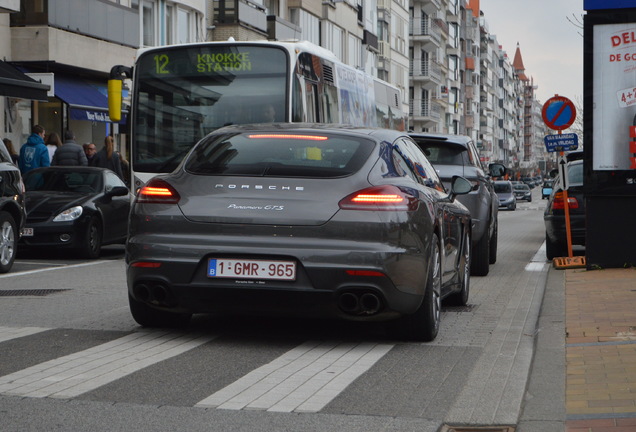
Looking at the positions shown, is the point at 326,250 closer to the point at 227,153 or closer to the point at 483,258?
the point at 227,153

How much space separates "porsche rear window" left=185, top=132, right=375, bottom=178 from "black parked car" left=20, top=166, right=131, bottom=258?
28.8 ft

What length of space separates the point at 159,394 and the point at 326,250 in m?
1.89

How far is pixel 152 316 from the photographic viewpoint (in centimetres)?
856

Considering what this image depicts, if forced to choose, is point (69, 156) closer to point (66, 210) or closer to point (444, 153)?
point (66, 210)

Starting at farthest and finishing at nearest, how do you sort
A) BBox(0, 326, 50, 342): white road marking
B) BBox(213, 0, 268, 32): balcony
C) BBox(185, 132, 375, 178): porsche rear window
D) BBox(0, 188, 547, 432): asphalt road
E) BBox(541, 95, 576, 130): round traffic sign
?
BBox(213, 0, 268, 32): balcony
BBox(541, 95, 576, 130): round traffic sign
BBox(0, 326, 50, 342): white road marking
BBox(185, 132, 375, 178): porsche rear window
BBox(0, 188, 547, 432): asphalt road

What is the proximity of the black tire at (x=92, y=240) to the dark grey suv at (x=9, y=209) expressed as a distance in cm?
246

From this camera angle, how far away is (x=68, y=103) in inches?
1233

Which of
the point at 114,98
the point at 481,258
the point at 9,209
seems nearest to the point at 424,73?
the point at 114,98

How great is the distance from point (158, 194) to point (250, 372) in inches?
69.2

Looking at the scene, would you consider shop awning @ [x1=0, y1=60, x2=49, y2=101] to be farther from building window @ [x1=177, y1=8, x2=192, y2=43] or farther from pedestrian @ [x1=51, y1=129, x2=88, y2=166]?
building window @ [x1=177, y1=8, x2=192, y2=43]

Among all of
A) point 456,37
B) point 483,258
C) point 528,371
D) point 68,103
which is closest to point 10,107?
point 68,103

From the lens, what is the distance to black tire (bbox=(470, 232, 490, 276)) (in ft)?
48.3

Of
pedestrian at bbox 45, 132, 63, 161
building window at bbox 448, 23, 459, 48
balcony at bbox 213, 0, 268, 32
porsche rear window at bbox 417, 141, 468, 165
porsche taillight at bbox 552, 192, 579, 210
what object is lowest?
porsche taillight at bbox 552, 192, 579, 210

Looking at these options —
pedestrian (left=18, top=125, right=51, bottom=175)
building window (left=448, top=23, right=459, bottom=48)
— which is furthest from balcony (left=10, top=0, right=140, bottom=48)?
building window (left=448, top=23, right=459, bottom=48)
